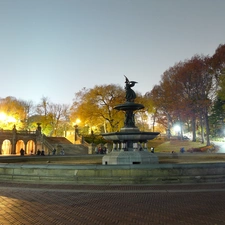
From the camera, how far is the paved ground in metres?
6.32

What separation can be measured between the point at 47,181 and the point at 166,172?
5.98 meters

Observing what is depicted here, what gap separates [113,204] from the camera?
7895 millimetres

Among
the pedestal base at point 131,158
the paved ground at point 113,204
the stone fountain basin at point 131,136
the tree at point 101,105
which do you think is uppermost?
the tree at point 101,105

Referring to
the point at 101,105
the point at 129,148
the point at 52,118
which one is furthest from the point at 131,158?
the point at 52,118

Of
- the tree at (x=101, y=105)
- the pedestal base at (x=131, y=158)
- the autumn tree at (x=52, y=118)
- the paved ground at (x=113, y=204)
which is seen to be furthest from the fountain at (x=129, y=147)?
the autumn tree at (x=52, y=118)

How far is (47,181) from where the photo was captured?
12.0 meters

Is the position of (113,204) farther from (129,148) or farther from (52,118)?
(52,118)

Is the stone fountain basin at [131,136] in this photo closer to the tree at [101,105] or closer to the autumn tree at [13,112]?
the tree at [101,105]

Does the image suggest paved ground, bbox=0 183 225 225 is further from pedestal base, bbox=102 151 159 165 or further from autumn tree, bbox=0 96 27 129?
autumn tree, bbox=0 96 27 129

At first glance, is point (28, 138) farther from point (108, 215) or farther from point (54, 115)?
point (108, 215)

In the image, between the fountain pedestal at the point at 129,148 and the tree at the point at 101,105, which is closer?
the fountain pedestal at the point at 129,148

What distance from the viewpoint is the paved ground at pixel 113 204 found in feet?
20.7

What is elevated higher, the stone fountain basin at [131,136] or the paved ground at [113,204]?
the stone fountain basin at [131,136]

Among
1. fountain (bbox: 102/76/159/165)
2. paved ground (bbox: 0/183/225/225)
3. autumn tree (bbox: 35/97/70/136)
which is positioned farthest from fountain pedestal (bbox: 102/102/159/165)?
autumn tree (bbox: 35/97/70/136)
